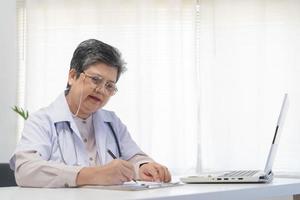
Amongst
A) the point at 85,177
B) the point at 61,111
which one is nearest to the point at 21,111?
the point at 61,111

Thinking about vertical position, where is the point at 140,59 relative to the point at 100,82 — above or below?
above

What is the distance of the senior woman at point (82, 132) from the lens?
5.23 ft

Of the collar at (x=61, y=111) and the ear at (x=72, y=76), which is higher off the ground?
the ear at (x=72, y=76)

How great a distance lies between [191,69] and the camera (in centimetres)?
338

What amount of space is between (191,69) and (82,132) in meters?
1.61

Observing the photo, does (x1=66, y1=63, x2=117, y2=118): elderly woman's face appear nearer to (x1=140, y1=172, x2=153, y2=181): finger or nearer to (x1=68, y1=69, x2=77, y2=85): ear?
(x1=68, y1=69, x2=77, y2=85): ear

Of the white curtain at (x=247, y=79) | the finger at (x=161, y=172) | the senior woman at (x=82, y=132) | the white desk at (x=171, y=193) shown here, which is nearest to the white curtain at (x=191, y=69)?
the white curtain at (x=247, y=79)

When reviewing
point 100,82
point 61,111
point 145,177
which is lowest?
point 145,177

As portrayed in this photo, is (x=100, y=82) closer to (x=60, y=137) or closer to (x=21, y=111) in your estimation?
(x=60, y=137)

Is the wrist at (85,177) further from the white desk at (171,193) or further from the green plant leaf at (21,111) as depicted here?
the green plant leaf at (21,111)

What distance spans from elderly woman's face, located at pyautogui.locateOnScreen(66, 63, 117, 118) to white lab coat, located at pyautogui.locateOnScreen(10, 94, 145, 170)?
0.05 meters

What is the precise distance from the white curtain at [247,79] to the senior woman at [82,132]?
142cm

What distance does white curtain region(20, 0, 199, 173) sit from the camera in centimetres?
333

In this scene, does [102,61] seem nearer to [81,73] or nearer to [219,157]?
[81,73]
